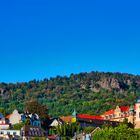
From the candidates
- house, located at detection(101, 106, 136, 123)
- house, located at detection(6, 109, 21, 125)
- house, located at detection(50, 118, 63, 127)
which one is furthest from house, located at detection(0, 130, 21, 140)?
house, located at detection(101, 106, 136, 123)

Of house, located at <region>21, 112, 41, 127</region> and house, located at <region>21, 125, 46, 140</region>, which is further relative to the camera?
house, located at <region>21, 112, 41, 127</region>

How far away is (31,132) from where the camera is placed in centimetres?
11862

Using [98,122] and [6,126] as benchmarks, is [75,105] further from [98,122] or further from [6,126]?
[6,126]

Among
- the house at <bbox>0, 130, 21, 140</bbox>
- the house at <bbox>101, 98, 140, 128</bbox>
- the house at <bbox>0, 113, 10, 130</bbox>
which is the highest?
the house at <bbox>101, 98, 140, 128</bbox>

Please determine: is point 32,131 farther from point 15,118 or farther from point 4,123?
point 15,118

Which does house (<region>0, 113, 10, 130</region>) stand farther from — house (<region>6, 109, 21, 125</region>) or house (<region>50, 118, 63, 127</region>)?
house (<region>50, 118, 63, 127</region>)

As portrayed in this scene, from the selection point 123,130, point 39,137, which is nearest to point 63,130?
point 39,137

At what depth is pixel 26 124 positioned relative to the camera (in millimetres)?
123812

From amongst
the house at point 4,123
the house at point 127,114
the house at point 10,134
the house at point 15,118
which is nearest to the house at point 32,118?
the house at point 15,118

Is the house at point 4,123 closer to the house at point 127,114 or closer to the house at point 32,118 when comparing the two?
the house at point 32,118

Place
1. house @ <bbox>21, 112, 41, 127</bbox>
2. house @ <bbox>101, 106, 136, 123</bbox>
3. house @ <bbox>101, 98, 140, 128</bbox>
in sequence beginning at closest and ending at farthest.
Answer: house @ <bbox>21, 112, 41, 127</bbox> < house @ <bbox>101, 98, 140, 128</bbox> < house @ <bbox>101, 106, 136, 123</bbox>

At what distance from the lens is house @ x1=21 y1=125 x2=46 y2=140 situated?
116569mm

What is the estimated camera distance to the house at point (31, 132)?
382 ft

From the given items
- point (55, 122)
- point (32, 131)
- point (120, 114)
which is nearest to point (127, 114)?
point (120, 114)
